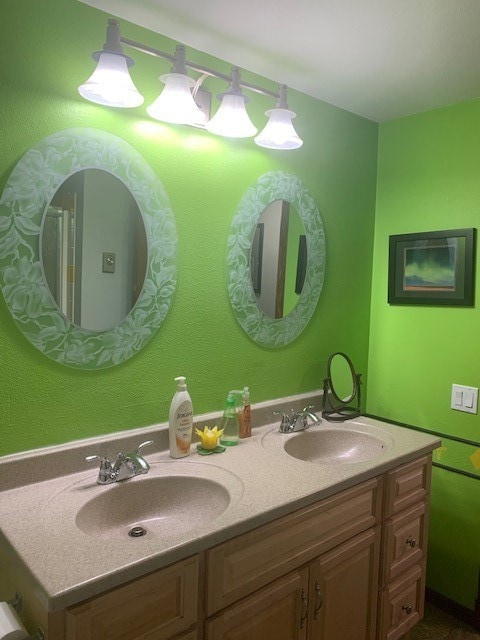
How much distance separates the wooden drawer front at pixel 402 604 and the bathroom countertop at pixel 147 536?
0.48m

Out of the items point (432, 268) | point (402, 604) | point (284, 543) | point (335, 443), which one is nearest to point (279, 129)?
point (432, 268)

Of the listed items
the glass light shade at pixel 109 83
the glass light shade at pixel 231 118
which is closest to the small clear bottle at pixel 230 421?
the glass light shade at pixel 231 118

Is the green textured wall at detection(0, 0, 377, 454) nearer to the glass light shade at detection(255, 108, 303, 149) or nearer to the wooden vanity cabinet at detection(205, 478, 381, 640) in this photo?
the glass light shade at detection(255, 108, 303, 149)

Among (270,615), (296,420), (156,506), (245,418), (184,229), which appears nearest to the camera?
(270,615)

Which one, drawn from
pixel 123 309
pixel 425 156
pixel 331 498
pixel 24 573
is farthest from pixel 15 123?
pixel 425 156

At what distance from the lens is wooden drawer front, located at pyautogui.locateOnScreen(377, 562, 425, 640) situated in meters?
1.70

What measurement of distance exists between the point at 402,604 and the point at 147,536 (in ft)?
3.57

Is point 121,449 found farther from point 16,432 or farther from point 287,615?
point 287,615

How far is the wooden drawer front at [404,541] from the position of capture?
5.50ft

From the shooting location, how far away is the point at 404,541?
1745mm

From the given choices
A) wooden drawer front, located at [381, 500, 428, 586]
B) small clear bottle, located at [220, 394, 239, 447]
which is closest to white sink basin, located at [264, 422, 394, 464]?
small clear bottle, located at [220, 394, 239, 447]

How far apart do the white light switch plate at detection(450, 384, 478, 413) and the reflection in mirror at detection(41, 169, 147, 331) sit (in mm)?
1443

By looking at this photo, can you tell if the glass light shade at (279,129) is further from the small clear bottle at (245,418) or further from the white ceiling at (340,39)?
the small clear bottle at (245,418)

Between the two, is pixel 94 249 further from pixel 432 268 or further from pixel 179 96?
pixel 432 268
